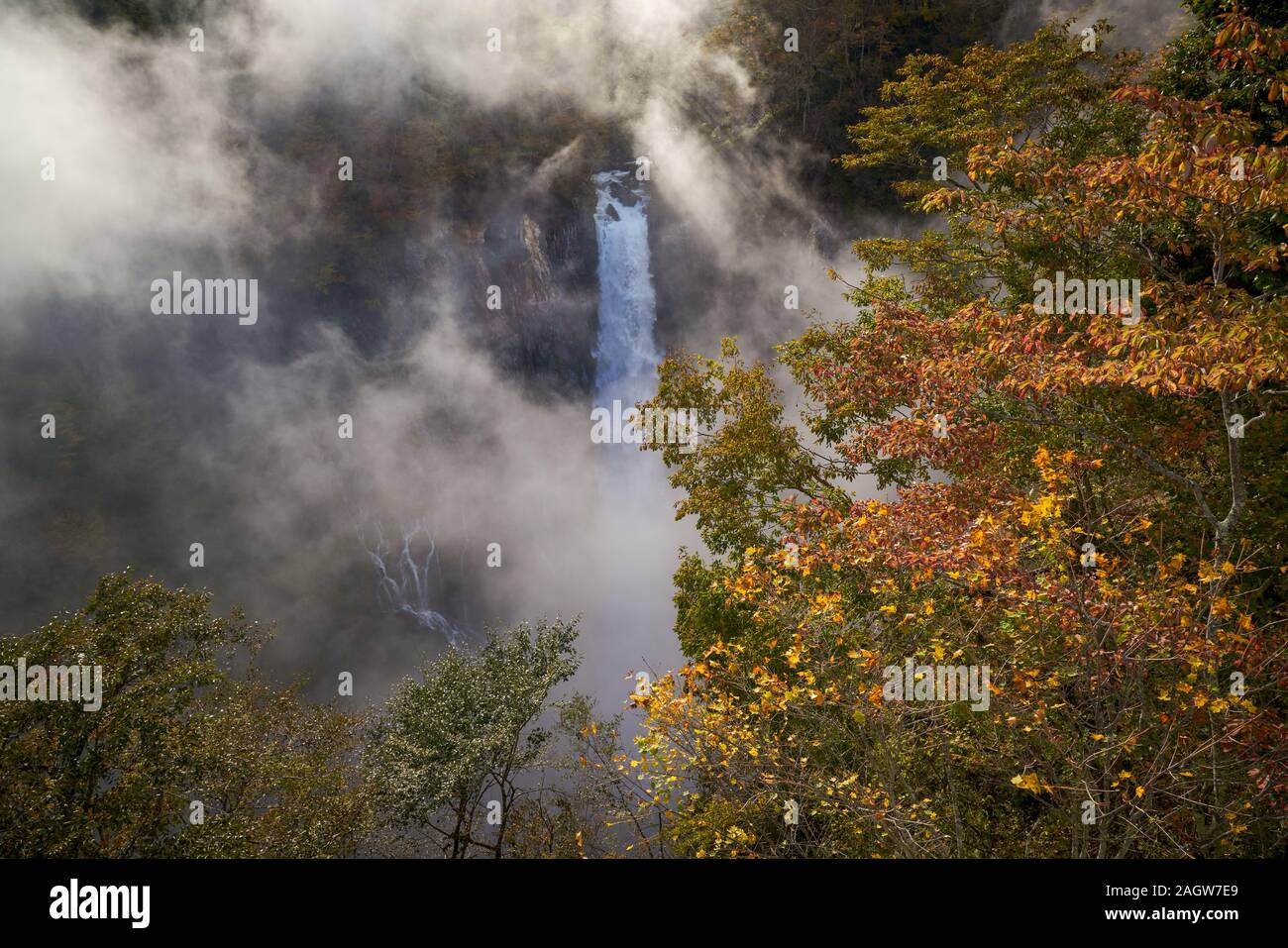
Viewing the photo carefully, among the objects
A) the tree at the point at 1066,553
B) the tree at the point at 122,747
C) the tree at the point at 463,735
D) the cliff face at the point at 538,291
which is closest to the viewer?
the tree at the point at 1066,553

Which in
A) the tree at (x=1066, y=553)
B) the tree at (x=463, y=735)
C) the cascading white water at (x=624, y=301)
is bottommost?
the tree at (x=463, y=735)

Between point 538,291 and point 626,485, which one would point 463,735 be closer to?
Result: point 626,485

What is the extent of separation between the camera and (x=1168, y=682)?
6.59 meters

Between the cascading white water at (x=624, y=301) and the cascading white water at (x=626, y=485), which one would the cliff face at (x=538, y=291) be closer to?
the cascading white water at (x=624, y=301)

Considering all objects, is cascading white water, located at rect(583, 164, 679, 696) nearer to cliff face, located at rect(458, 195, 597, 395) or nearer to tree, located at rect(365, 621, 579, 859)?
cliff face, located at rect(458, 195, 597, 395)

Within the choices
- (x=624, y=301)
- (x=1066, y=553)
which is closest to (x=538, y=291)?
(x=624, y=301)

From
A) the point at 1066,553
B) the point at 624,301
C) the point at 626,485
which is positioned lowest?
the point at 1066,553

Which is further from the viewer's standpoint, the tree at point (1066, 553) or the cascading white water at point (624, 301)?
the cascading white water at point (624, 301)

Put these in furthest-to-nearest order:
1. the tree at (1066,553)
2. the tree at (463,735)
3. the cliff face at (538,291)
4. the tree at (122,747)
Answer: the cliff face at (538,291) < the tree at (463,735) < the tree at (122,747) < the tree at (1066,553)

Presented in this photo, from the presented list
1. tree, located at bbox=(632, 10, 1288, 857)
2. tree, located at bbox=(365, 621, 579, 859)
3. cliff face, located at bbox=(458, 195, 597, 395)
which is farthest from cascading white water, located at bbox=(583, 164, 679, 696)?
tree, located at bbox=(632, 10, 1288, 857)

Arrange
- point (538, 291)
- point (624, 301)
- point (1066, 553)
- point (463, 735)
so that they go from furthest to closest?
point (538, 291)
point (624, 301)
point (463, 735)
point (1066, 553)

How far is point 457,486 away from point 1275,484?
182ft

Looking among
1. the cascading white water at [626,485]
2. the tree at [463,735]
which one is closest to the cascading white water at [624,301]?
the cascading white water at [626,485]
